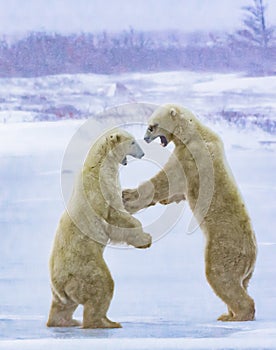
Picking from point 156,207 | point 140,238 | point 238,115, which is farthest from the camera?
point 238,115

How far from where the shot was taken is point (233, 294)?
2.34 metres

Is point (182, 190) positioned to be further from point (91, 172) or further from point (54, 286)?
point (54, 286)

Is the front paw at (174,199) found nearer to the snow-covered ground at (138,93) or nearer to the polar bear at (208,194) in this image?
the polar bear at (208,194)

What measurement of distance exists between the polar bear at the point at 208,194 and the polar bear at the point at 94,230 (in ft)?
0.33

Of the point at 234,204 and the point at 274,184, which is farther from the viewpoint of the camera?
the point at 274,184

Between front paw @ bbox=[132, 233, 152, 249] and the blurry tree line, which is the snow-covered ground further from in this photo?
front paw @ bbox=[132, 233, 152, 249]

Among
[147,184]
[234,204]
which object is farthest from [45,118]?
[234,204]

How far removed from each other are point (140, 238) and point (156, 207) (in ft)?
1.19

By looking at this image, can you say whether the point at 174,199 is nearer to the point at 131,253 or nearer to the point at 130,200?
the point at 130,200

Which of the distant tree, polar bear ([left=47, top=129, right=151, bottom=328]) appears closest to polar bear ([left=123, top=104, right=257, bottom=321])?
polar bear ([left=47, top=129, right=151, bottom=328])

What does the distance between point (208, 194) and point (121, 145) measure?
0.27 meters

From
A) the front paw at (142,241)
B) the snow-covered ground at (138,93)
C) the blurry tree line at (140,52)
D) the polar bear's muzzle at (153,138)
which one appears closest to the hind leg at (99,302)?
the front paw at (142,241)

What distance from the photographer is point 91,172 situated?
2.26 m

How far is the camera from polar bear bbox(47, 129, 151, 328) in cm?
225
